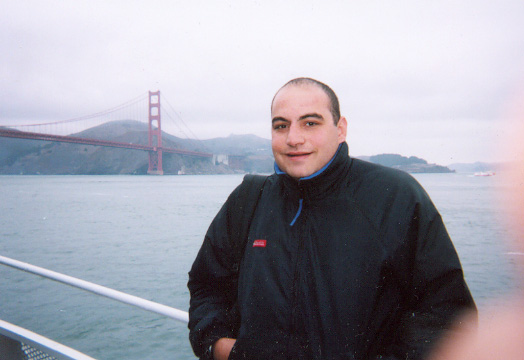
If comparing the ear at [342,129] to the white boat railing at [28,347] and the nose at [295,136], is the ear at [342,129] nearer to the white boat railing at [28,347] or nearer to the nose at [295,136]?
the nose at [295,136]

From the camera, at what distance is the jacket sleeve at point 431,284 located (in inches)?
27.5

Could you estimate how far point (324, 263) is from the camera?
2.61 feet

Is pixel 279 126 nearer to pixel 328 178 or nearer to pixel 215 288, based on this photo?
pixel 328 178

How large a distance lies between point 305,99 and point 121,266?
10292 millimetres

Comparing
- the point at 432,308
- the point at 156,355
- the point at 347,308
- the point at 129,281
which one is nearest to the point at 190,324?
the point at 347,308

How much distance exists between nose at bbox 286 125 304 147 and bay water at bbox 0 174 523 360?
5.00 meters

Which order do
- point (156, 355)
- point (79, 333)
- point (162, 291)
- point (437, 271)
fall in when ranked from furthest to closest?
point (162, 291) → point (79, 333) → point (156, 355) → point (437, 271)

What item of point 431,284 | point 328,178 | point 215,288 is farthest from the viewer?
point 215,288

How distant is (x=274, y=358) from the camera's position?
0.78 metres

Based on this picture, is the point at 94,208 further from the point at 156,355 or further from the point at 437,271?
the point at 437,271

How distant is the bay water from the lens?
5824 millimetres

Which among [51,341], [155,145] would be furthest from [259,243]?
[155,145]

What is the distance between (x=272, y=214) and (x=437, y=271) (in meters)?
0.34

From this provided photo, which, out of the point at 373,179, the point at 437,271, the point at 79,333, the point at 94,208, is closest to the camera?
the point at 437,271
